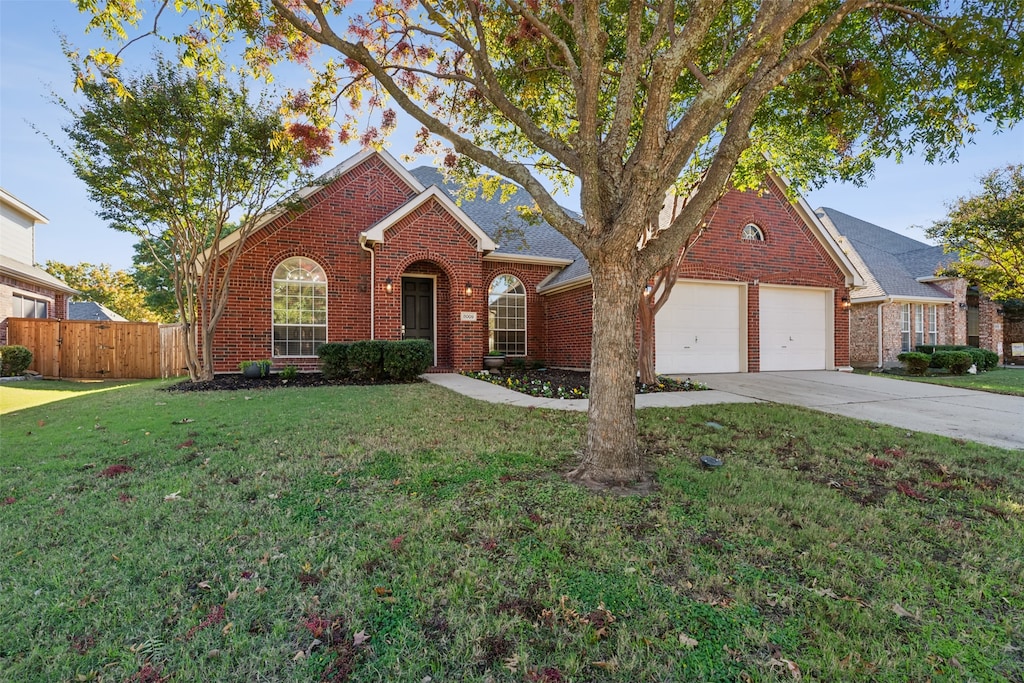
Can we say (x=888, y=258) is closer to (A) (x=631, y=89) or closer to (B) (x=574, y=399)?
(B) (x=574, y=399)

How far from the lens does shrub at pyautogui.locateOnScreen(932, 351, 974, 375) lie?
46.0 ft

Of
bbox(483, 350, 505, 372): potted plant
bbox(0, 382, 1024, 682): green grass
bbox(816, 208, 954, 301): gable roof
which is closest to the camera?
bbox(0, 382, 1024, 682): green grass

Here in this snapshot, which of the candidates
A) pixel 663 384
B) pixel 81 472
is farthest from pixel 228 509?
pixel 663 384

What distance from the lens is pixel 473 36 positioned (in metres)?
6.78

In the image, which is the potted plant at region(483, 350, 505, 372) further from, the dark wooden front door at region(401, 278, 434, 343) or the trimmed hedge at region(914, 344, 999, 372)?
the trimmed hedge at region(914, 344, 999, 372)

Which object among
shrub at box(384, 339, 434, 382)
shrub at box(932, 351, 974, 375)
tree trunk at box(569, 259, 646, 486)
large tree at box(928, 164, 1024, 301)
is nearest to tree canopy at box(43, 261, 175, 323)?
shrub at box(384, 339, 434, 382)

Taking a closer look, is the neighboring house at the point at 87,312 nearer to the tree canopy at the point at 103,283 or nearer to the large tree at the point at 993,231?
the tree canopy at the point at 103,283

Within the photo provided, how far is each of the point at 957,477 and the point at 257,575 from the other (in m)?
5.64

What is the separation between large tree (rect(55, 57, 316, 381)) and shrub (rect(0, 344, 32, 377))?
6757 mm

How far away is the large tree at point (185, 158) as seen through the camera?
9.05 metres

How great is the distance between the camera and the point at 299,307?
12094 millimetres

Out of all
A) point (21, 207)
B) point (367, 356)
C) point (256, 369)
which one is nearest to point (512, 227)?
point (367, 356)

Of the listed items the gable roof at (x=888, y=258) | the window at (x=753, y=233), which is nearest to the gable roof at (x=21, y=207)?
the window at (x=753, y=233)

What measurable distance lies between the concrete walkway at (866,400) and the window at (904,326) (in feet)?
28.9
